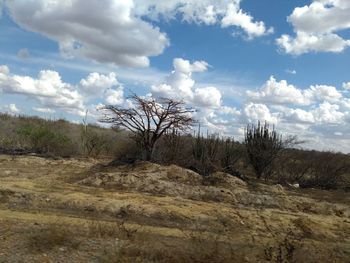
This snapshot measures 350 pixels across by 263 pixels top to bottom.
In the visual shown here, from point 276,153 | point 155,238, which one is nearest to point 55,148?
point 276,153

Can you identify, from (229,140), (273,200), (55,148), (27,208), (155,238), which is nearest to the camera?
(155,238)

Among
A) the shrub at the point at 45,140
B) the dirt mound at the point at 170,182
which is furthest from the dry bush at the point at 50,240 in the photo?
the shrub at the point at 45,140

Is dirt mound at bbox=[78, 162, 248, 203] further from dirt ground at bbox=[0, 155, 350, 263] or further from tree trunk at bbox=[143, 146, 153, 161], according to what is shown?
tree trunk at bbox=[143, 146, 153, 161]

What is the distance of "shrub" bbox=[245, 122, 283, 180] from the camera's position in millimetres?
26250

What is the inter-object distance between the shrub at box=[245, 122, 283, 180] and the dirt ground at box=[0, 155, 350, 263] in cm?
550

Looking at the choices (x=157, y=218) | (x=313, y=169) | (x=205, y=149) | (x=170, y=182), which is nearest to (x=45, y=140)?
(x=205, y=149)

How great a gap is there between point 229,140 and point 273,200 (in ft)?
37.9

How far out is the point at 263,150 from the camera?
87.2 ft

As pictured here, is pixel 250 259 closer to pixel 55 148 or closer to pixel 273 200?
pixel 273 200

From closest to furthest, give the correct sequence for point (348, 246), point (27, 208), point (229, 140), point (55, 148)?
point (348, 246) → point (27, 208) → point (229, 140) → point (55, 148)

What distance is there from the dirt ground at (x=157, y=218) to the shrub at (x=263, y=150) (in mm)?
5496

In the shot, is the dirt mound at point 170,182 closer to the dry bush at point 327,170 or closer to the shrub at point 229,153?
the shrub at point 229,153

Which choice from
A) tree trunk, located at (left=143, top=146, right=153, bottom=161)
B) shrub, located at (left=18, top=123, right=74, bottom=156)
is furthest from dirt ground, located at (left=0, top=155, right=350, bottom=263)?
shrub, located at (left=18, top=123, right=74, bottom=156)

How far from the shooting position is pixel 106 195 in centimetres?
1627
